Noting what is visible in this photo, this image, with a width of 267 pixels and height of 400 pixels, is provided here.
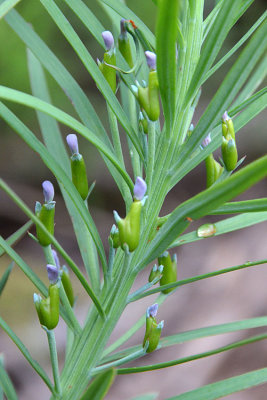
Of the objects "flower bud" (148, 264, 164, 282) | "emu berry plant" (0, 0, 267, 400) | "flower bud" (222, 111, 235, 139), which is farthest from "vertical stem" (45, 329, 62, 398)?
"flower bud" (222, 111, 235, 139)

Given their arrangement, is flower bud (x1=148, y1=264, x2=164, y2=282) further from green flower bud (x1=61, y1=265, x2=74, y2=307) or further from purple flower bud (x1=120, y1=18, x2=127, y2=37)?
purple flower bud (x1=120, y1=18, x2=127, y2=37)

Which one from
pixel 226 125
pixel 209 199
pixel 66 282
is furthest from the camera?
pixel 66 282

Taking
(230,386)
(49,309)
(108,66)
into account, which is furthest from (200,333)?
(108,66)

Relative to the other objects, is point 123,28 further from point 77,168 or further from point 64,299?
point 64,299

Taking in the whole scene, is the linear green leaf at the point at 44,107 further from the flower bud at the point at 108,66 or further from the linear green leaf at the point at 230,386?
the linear green leaf at the point at 230,386

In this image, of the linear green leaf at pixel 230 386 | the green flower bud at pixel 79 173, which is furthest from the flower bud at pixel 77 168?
the linear green leaf at pixel 230 386

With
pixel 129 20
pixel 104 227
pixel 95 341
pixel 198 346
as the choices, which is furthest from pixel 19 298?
pixel 129 20
